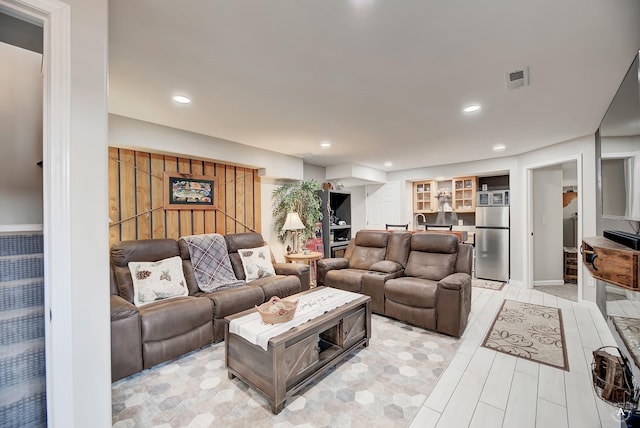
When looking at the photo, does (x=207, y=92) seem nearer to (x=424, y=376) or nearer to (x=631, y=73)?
(x=424, y=376)

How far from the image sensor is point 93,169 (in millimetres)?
1193

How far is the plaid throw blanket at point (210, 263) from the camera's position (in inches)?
125

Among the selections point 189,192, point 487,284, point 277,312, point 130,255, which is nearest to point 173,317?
point 130,255

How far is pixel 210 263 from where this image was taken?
3311 mm

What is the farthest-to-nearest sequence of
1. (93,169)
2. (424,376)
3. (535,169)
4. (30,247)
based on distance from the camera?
(535,169)
(424,376)
(30,247)
(93,169)

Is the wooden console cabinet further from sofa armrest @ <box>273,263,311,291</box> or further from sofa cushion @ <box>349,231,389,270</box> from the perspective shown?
sofa armrest @ <box>273,263,311,291</box>

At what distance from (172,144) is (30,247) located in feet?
7.15

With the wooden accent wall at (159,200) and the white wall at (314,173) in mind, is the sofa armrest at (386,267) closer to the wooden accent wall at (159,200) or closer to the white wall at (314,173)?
the wooden accent wall at (159,200)

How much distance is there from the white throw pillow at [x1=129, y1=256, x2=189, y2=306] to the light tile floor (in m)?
2.43

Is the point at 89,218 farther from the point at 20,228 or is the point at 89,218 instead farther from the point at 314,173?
the point at 314,173

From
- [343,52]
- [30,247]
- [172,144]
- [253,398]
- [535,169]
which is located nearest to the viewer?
[30,247]

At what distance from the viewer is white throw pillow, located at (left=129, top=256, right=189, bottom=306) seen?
8.62 ft

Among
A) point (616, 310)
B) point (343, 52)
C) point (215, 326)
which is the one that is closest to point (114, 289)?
point (215, 326)

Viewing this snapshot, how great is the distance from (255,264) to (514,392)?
2.86 meters
